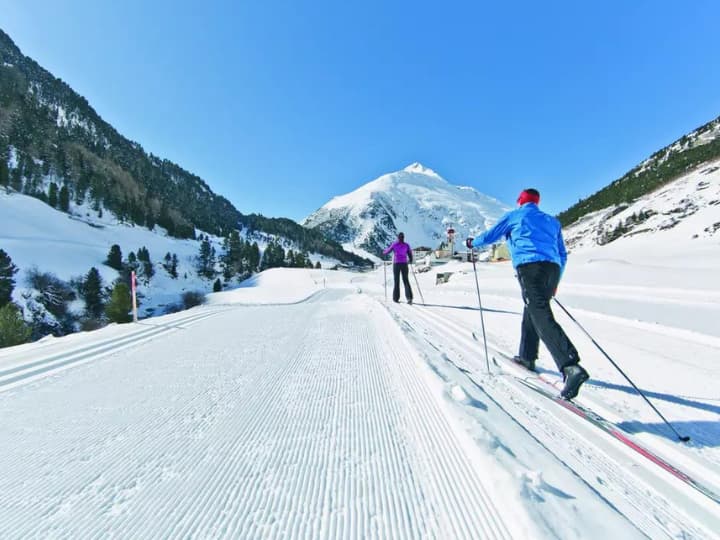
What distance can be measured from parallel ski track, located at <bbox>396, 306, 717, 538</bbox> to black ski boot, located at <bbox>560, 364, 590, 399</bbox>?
0.64ft

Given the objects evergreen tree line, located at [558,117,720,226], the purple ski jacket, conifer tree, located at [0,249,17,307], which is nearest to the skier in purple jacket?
the purple ski jacket

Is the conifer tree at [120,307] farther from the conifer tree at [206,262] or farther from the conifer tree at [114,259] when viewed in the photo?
the conifer tree at [206,262]

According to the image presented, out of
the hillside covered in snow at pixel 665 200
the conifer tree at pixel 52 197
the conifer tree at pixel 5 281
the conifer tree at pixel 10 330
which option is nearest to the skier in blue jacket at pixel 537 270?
the hillside covered in snow at pixel 665 200

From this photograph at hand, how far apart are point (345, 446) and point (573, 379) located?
6.31 ft

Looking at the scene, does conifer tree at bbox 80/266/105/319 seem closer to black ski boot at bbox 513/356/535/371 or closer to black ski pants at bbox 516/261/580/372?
black ski boot at bbox 513/356/535/371

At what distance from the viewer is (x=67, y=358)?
12.3 ft

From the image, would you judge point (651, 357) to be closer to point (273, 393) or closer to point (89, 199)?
point (273, 393)

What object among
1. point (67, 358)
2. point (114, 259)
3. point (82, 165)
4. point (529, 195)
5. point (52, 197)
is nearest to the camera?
point (529, 195)

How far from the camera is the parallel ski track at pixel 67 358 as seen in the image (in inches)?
120

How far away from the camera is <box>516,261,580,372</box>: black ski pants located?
8.79ft

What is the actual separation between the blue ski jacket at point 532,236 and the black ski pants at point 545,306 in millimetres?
88

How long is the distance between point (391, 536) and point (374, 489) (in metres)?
0.26

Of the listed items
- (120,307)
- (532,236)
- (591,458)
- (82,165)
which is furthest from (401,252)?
(82,165)

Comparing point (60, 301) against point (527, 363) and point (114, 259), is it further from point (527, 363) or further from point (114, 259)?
point (527, 363)
